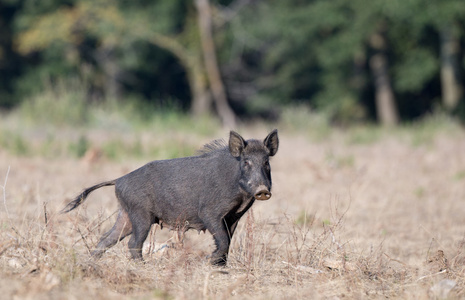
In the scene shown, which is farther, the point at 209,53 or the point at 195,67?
the point at 195,67

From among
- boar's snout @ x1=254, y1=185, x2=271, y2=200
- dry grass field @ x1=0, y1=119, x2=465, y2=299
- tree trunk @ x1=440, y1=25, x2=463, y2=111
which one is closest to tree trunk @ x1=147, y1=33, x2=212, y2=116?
tree trunk @ x1=440, y1=25, x2=463, y2=111

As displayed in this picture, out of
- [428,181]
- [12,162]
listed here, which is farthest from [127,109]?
[428,181]

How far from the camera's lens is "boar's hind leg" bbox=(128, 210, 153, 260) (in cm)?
627

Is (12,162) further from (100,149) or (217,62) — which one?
(217,62)

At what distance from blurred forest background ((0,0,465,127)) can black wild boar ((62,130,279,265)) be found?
69.2ft

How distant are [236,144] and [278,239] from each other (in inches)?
75.3

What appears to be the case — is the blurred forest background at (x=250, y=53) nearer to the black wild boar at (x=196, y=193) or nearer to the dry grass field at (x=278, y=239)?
the dry grass field at (x=278, y=239)

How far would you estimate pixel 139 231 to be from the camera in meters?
6.32

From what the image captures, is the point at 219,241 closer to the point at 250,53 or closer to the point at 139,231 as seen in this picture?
the point at 139,231

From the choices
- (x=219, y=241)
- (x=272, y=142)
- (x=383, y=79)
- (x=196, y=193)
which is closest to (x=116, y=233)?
(x=196, y=193)

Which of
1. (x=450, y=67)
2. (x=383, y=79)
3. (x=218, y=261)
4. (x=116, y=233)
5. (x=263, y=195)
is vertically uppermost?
(x=450, y=67)

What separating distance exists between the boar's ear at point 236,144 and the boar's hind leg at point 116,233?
1.28 meters

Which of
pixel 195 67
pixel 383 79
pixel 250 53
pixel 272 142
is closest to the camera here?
pixel 272 142

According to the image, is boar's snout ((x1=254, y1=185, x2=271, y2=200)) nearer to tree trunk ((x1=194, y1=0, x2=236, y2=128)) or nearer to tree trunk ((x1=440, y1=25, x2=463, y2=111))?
tree trunk ((x1=194, y1=0, x2=236, y2=128))
